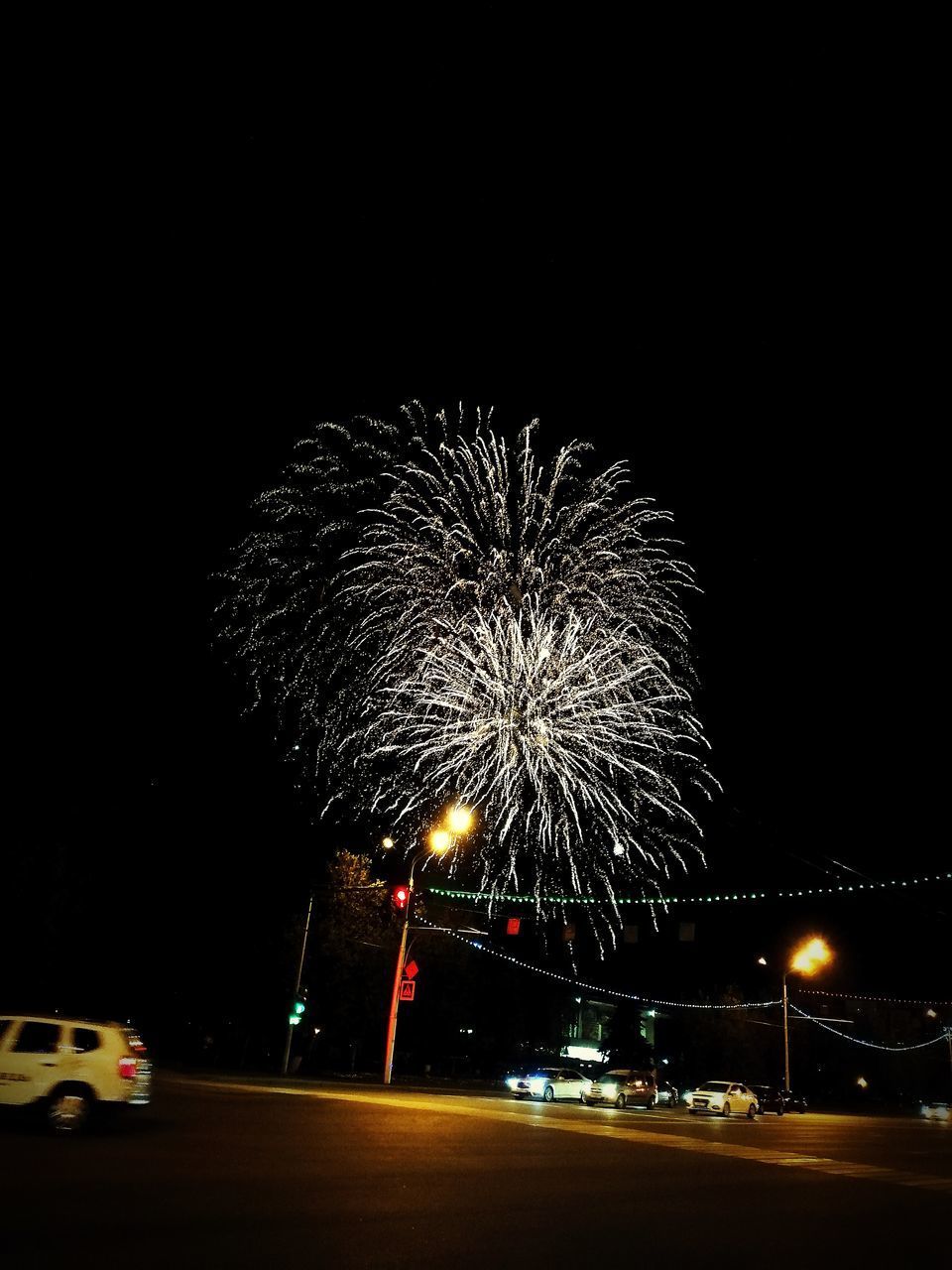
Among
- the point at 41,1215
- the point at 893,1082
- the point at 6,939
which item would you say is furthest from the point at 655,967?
the point at 41,1215

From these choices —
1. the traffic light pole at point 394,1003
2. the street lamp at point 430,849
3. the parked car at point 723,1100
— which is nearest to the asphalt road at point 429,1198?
the street lamp at point 430,849

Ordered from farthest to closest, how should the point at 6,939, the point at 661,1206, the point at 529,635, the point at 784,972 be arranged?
the point at 784,972, the point at 6,939, the point at 529,635, the point at 661,1206

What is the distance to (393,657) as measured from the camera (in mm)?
28703

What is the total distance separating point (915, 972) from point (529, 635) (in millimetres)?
46854

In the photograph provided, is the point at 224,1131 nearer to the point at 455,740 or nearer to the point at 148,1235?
the point at 148,1235

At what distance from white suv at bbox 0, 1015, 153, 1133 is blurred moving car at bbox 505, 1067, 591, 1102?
28.0 metres

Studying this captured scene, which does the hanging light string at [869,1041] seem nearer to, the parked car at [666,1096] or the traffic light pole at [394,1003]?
the parked car at [666,1096]

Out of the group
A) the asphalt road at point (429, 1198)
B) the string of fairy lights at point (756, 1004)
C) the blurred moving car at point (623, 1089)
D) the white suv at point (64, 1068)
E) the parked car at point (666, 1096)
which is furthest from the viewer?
the string of fairy lights at point (756, 1004)

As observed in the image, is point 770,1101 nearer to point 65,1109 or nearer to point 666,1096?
point 666,1096

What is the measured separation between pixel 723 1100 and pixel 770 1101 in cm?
648

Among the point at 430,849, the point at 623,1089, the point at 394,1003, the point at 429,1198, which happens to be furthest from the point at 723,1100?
the point at 429,1198

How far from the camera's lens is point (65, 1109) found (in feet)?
51.9

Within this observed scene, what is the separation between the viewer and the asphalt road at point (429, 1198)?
9.38 m

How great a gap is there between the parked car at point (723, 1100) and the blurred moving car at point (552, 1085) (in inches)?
151
